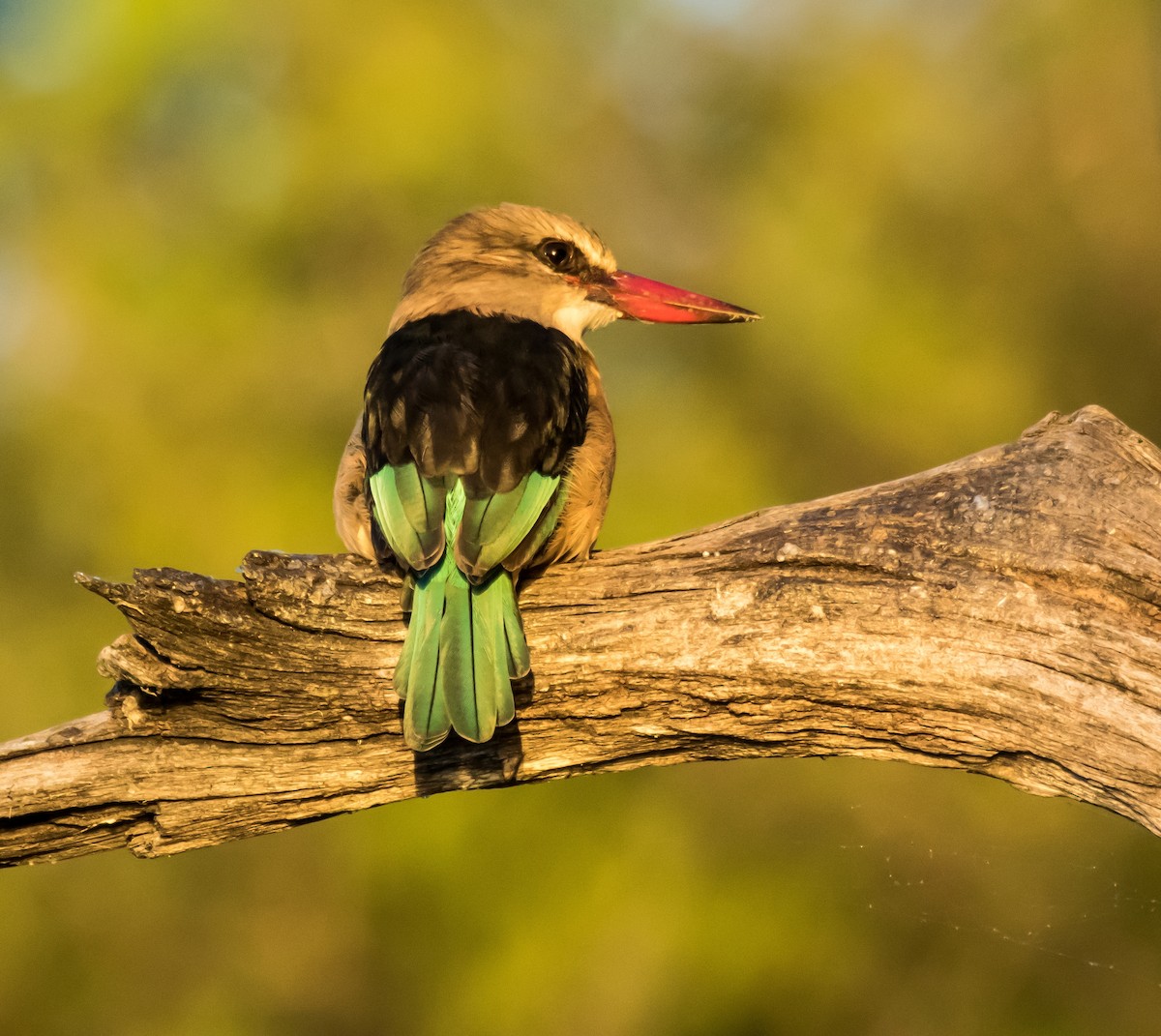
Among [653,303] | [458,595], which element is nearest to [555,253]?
[653,303]

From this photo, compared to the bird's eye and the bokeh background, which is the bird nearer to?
the bird's eye

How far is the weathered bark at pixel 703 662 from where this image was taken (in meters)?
3.13

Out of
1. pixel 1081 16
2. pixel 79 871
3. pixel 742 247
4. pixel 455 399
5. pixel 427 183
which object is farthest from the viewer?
pixel 1081 16

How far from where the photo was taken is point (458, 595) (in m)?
3.25

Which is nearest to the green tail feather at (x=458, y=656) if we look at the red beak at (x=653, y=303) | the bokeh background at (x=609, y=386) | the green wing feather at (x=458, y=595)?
the green wing feather at (x=458, y=595)

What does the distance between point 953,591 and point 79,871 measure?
187 inches

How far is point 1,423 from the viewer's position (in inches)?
269

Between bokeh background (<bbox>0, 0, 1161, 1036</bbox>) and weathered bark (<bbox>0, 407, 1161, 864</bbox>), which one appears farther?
bokeh background (<bbox>0, 0, 1161, 1036</bbox>)

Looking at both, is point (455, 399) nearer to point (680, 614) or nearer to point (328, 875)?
point (680, 614)

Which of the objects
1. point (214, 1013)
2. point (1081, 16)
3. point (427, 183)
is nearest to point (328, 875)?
point (214, 1013)

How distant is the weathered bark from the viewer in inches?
123

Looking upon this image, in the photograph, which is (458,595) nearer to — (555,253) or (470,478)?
(470,478)

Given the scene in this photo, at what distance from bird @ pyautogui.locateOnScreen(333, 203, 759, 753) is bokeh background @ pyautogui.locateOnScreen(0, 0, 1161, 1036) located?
2406mm

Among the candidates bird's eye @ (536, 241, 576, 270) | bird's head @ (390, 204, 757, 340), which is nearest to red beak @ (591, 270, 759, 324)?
bird's head @ (390, 204, 757, 340)
